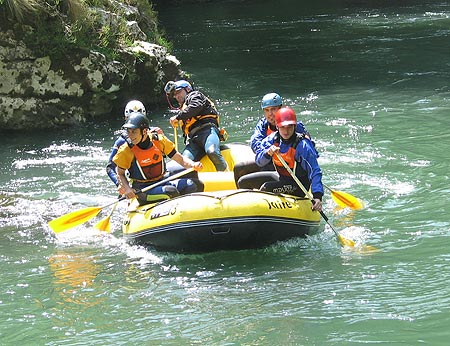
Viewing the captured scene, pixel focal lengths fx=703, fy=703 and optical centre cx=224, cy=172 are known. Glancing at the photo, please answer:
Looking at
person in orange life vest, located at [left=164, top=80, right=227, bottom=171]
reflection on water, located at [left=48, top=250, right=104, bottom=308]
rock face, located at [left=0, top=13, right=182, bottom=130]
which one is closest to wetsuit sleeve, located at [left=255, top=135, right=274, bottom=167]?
person in orange life vest, located at [left=164, top=80, right=227, bottom=171]

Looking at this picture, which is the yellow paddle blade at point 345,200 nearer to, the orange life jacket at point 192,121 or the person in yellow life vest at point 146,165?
the person in yellow life vest at point 146,165

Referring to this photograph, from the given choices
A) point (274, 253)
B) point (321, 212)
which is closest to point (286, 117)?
point (321, 212)

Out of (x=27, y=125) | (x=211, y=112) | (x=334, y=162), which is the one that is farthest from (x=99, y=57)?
(x=334, y=162)

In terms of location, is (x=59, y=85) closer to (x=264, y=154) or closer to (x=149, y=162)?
(x=149, y=162)

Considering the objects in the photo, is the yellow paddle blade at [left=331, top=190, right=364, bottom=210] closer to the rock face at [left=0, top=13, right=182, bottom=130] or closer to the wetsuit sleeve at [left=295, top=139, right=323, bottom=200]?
the wetsuit sleeve at [left=295, top=139, right=323, bottom=200]

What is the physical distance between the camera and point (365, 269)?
5699 mm

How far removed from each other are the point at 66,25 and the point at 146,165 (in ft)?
18.4

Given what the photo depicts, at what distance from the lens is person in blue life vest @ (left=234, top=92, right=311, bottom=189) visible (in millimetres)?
6910

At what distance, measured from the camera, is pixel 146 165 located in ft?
22.6

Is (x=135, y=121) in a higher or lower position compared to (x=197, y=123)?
higher

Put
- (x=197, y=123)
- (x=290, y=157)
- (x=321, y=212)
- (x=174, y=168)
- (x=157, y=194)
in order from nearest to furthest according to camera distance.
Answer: (x=321, y=212), (x=290, y=157), (x=157, y=194), (x=174, y=168), (x=197, y=123)

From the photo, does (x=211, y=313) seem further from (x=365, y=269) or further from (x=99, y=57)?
(x=99, y=57)

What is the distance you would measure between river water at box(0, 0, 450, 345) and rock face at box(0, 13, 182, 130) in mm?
329

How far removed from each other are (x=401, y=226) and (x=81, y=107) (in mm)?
6777
